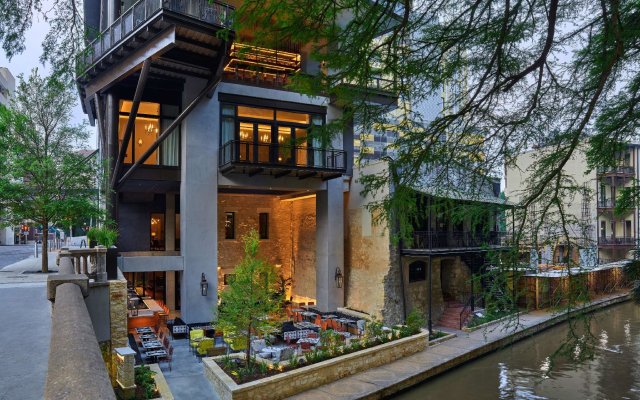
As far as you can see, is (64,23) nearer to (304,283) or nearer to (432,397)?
(432,397)

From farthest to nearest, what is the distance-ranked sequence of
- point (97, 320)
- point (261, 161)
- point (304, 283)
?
1. point (304, 283)
2. point (261, 161)
3. point (97, 320)

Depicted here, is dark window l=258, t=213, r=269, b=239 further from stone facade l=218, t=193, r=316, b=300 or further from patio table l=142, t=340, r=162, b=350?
patio table l=142, t=340, r=162, b=350

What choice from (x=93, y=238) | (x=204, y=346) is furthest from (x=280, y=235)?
(x=93, y=238)

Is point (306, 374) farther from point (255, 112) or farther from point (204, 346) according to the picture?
point (255, 112)

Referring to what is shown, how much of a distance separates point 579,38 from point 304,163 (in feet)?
41.6

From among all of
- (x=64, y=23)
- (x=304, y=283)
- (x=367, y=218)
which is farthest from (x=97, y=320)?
(x=304, y=283)

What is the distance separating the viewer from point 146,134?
61.8 feet

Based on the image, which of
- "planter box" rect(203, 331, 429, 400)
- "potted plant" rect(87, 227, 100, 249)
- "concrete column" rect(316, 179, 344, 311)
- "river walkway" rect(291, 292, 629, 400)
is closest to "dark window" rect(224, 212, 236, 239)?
"concrete column" rect(316, 179, 344, 311)

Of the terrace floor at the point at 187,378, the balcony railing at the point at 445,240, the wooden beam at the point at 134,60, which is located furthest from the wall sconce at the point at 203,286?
the balcony railing at the point at 445,240

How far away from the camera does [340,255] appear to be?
70.4ft

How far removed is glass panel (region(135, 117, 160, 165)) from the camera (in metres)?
18.5

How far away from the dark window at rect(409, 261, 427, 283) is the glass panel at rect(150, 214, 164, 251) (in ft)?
39.5

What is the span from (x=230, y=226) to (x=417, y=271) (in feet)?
32.1

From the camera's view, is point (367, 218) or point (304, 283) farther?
point (304, 283)
